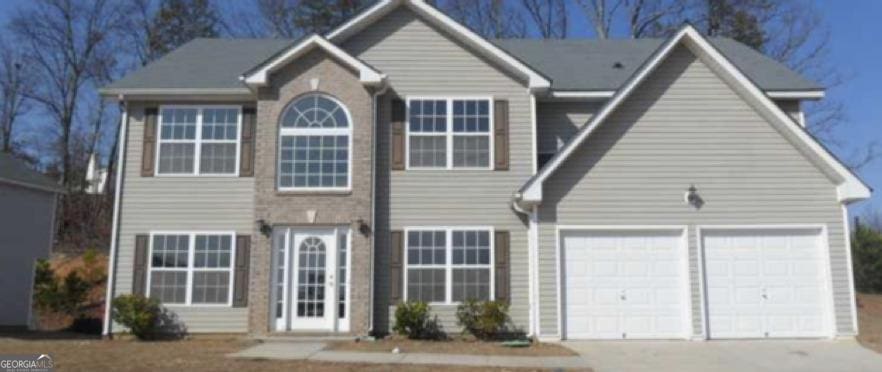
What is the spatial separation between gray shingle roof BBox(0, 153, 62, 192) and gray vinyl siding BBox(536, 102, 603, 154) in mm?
14288

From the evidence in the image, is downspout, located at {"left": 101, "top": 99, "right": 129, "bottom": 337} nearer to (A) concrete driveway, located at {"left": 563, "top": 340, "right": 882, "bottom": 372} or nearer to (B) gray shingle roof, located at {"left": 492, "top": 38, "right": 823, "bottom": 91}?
(B) gray shingle roof, located at {"left": 492, "top": 38, "right": 823, "bottom": 91}

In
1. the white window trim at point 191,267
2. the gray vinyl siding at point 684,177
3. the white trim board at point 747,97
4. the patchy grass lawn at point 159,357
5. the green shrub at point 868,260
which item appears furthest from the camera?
the green shrub at point 868,260

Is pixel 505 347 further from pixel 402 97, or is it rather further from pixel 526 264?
pixel 402 97

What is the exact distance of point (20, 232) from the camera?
2069 cm

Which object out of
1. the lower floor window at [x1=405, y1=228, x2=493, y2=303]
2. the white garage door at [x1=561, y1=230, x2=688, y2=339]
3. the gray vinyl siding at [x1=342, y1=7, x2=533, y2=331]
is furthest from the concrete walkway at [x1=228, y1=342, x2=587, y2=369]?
the lower floor window at [x1=405, y1=228, x2=493, y2=303]

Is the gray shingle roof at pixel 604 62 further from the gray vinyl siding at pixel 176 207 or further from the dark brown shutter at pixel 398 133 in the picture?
the gray vinyl siding at pixel 176 207

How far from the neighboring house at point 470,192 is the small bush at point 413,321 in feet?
1.50

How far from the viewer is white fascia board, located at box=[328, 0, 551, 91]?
1609 centimetres

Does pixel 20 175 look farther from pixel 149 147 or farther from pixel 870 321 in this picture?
pixel 870 321

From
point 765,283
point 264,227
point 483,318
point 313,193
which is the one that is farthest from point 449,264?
point 765,283

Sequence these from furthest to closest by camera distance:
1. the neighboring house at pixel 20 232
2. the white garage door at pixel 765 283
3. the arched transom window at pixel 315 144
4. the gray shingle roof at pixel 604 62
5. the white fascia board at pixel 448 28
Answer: the neighboring house at pixel 20 232
the gray shingle roof at pixel 604 62
the white fascia board at pixel 448 28
the arched transom window at pixel 315 144
the white garage door at pixel 765 283

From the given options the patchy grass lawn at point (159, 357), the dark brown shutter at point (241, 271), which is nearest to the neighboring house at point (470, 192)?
the dark brown shutter at point (241, 271)

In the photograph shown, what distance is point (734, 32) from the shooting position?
3177cm

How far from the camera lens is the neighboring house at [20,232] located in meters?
20.1
